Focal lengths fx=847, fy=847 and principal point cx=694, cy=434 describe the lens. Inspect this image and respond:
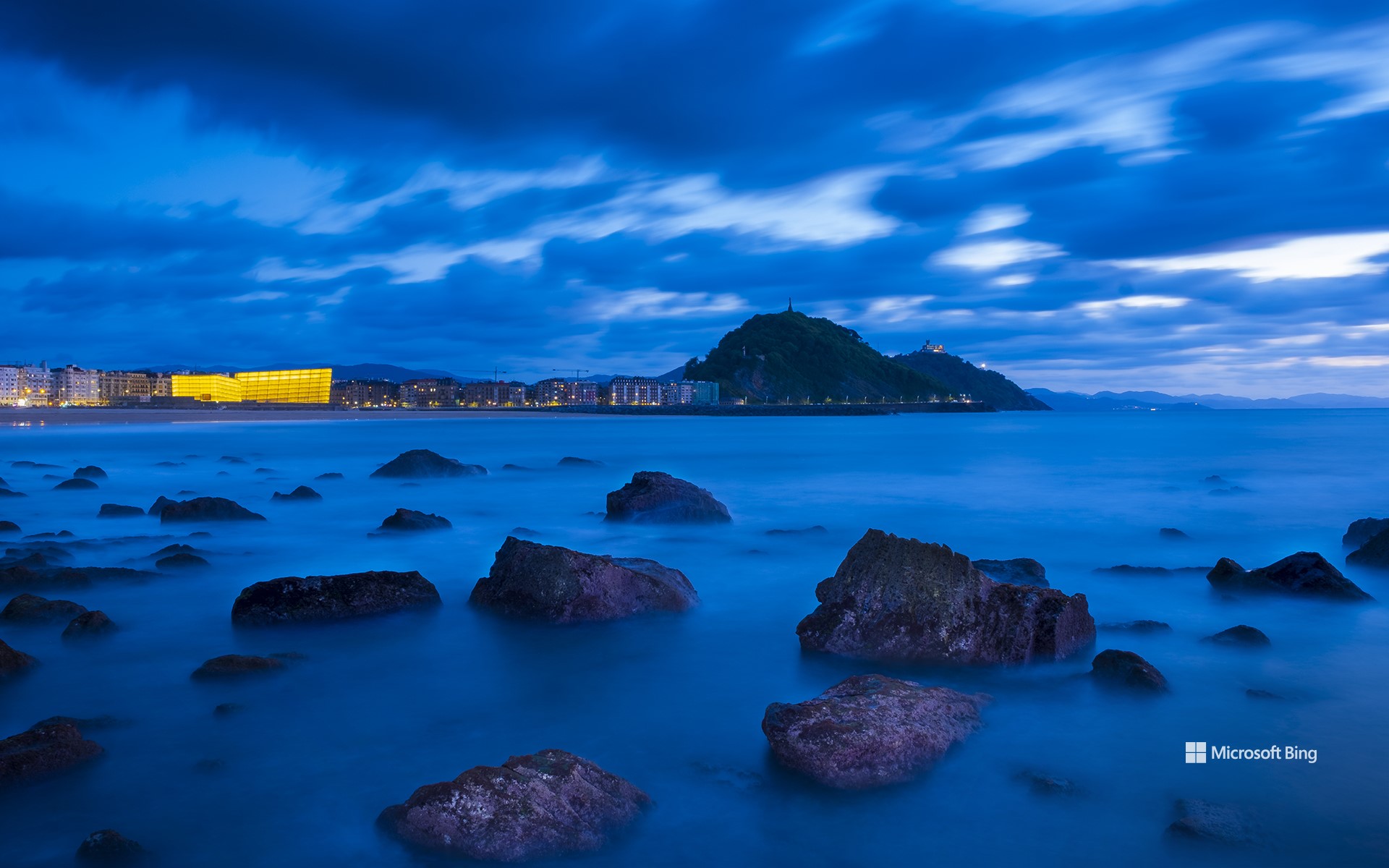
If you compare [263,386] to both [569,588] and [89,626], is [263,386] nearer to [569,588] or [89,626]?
[89,626]

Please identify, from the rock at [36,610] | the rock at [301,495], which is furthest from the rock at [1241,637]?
the rock at [301,495]

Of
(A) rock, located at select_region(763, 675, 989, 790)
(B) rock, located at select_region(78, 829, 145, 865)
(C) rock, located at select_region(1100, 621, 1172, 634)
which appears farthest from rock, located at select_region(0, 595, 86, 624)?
(C) rock, located at select_region(1100, 621, 1172, 634)

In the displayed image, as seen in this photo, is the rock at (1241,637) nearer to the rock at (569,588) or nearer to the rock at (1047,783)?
the rock at (1047,783)

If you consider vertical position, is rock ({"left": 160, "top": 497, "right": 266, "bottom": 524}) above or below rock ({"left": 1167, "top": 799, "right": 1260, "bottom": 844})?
above

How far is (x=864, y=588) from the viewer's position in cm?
645

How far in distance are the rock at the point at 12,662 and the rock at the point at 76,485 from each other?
13.9 metres

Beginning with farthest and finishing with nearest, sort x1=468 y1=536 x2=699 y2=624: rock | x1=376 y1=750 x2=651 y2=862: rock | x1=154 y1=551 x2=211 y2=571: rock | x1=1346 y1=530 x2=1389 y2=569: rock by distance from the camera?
1. x1=1346 y1=530 x2=1389 y2=569: rock
2. x1=154 y1=551 x2=211 y2=571: rock
3. x1=468 y1=536 x2=699 y2=624: rock
4. x1=376 y1=750 x2=651 y2=862: rock

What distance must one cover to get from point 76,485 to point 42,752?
16424 millimetres

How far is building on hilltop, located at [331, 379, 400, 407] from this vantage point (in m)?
190

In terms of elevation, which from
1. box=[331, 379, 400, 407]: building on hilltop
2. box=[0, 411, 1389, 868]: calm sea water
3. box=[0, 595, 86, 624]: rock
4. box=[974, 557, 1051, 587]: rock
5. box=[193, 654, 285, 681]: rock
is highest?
box=[331, 379, 400, 407]: building on hilltop

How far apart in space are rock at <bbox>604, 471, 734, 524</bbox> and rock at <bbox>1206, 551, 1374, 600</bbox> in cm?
706

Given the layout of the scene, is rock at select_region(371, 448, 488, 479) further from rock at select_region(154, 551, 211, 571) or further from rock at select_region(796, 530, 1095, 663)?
rock at select_region(796, 530, 1095, 663)

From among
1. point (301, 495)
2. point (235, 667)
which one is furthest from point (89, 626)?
point (301, 495)

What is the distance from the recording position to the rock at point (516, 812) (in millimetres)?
3518
